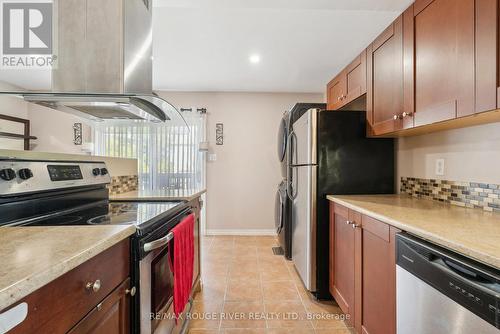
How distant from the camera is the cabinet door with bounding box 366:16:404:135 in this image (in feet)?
5.03

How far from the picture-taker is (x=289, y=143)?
273 centimetres

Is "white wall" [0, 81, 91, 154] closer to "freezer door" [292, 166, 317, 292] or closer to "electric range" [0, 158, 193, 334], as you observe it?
"electric range" [0, 158, 193, 334]

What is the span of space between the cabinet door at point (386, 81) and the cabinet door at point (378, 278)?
700 mm

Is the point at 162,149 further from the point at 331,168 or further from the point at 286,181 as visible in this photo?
the point at 331,168

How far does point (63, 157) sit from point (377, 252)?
70.8 inches

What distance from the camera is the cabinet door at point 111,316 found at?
69 centimetres

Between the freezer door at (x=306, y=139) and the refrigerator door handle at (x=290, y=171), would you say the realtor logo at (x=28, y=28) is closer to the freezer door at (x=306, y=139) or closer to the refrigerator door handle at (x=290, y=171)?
the freezer door at (x=306, y=139)

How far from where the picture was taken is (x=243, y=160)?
→ 13.1ft

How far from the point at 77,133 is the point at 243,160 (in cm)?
273

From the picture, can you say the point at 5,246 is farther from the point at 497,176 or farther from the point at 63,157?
the point at 497,176

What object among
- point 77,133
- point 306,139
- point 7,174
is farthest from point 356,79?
point 77,133

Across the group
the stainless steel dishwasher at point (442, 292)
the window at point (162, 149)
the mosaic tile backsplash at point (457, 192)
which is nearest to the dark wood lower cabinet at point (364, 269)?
the stainless steel dishwasher at point (442, 292)

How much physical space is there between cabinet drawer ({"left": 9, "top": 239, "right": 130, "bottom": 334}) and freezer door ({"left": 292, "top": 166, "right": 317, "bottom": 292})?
1488mm

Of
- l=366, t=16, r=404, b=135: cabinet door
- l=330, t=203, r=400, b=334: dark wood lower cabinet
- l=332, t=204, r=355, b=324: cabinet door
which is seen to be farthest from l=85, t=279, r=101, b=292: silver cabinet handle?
l=366, t=16, r=404, b=135: cabinet door
